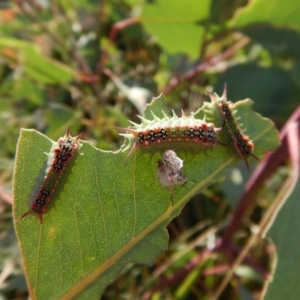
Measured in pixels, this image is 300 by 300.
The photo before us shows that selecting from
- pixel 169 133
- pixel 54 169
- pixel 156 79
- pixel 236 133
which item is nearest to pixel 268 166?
pixel 236 133

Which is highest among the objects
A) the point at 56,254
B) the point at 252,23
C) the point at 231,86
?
the point at 252,23

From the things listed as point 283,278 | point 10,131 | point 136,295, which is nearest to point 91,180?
point 283,278

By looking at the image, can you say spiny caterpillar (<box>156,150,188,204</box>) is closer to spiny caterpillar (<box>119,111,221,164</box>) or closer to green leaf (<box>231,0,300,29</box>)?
spiny caterpillar (<box>119,111,221,164</box>)

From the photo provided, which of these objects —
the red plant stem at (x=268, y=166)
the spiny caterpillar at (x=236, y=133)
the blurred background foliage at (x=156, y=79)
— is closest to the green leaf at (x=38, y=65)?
the blurred background foliage at (x=156, y=79)

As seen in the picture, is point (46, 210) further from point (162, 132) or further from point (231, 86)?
point (231, 86)

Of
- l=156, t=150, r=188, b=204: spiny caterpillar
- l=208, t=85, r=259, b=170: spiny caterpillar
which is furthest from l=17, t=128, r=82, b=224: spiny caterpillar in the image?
l=208, t=85, r=259, b=170: spiny caterpillar

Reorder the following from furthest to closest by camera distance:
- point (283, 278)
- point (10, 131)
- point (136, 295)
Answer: point (10, 131) < point (136, 295) < point (283, 278)

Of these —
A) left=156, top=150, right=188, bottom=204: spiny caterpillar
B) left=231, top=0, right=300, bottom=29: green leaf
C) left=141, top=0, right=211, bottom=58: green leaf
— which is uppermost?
left=231, top=0, right=300, bottom=29: green leaf
